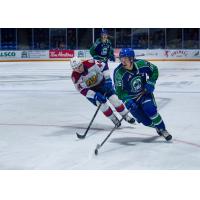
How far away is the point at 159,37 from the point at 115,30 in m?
2.38

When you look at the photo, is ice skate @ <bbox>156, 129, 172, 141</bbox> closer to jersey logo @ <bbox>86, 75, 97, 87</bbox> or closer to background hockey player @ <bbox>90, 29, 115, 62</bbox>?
jersey logo @ <bbox>86, 75, 97, 87</bbox>

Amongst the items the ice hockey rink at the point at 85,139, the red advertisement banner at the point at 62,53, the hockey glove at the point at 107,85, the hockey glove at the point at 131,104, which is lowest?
the ice hockey rink at the point at 85,139

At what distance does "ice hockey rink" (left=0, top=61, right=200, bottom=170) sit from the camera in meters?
4.38

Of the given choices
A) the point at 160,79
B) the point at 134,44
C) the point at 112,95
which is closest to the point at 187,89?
the point at 160,79

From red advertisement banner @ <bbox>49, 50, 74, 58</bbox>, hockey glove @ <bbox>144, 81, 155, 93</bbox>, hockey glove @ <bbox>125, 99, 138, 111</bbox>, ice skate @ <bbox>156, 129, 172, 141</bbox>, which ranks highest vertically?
red advertisement banner @ <bbox>49, 50, 74, 58</bbox>

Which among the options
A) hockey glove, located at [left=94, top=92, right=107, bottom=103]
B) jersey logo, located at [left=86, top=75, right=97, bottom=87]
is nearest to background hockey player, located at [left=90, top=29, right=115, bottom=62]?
jersey logo, located at [left=86, top=75, right=97, bottom=87]

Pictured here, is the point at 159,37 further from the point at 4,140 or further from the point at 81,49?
the point at 4,140

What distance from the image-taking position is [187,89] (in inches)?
410

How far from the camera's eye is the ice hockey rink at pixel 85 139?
4.38 metres

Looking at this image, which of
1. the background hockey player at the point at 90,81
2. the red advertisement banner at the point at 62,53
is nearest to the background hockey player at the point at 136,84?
the background hockey player at the point at 90,81

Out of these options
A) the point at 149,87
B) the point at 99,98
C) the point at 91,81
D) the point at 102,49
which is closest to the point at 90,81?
the point at 91,81

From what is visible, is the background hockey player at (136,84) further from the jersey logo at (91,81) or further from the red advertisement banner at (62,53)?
the red advertisement banner at (62,53)

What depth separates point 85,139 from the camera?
17.9 feet
